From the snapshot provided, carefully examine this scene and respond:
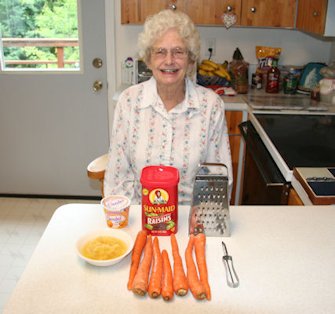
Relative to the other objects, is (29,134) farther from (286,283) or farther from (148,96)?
(286,283)

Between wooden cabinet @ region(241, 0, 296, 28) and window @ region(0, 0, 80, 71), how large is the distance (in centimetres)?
113

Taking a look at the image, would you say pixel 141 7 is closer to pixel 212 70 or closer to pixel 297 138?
pixel 212 70

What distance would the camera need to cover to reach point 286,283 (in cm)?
98

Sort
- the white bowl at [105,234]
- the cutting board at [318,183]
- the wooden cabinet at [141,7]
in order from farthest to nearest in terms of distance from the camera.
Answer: the wooden cabinet at [141,7] < the cutting board at [318,183] < the white bowl at [105,234]

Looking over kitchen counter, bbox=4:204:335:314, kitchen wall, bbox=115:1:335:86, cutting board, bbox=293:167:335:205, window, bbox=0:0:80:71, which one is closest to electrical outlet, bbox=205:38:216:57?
kitchen wall, bbox=115:1:335:86

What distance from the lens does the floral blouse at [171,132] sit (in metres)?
1.63

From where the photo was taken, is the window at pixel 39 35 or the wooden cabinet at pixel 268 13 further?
the window at pixel 39 35

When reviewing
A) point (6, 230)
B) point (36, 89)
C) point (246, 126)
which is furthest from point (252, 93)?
point (6, 230)

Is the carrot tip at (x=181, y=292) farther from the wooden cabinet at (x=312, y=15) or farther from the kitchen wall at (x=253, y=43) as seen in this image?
the kitchen wall at (x=253, y=43)

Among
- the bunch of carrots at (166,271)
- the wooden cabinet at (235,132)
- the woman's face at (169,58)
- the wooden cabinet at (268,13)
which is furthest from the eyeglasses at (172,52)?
the wooden cabinet at (268,13)

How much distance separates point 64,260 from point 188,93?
2.84 feet

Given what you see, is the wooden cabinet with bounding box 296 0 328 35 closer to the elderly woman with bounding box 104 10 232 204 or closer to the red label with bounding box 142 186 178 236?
the elderly woman with bounding box 104 10 232 204

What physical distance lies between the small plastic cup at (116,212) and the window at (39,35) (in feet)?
6.41

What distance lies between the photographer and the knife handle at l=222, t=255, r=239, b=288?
3.17 feet
